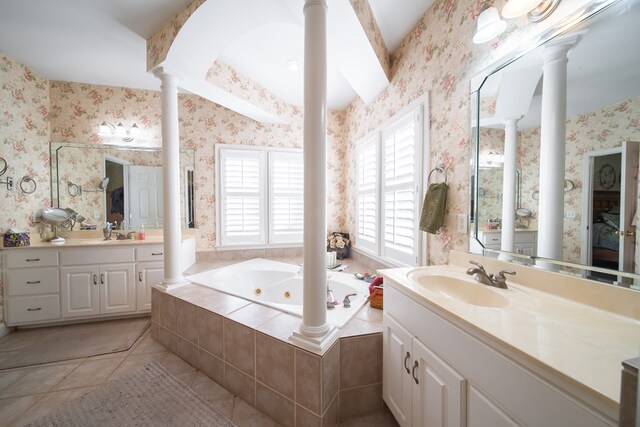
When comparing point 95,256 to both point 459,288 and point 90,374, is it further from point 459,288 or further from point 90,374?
point 459,288

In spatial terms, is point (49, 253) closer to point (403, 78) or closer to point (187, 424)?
point (187, 424)

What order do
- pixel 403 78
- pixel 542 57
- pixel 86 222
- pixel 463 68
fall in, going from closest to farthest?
pixel 542 57 < pixel 463 68 < pixel 403 78 < pixel 86 222

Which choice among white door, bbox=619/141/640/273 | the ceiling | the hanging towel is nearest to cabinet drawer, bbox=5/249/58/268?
the ceiling

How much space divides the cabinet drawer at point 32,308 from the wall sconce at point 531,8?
410 cm

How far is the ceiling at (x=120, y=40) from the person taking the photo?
169 cm

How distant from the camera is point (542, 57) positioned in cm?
108

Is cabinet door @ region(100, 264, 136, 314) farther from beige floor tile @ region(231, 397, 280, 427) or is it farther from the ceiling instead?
the ceiling

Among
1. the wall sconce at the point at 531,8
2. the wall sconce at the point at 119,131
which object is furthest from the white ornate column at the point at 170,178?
the wall sconce at the point at 531,8

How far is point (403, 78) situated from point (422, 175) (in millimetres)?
881

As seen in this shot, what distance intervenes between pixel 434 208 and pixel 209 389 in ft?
6.35

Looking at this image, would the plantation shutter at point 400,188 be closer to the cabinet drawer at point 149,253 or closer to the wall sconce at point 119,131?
the cabinet drawer at point 149,253

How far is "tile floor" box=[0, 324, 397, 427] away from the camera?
1368 millimetres

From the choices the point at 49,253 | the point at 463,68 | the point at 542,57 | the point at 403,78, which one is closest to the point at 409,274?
the point at 542,57

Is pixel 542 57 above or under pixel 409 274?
above
